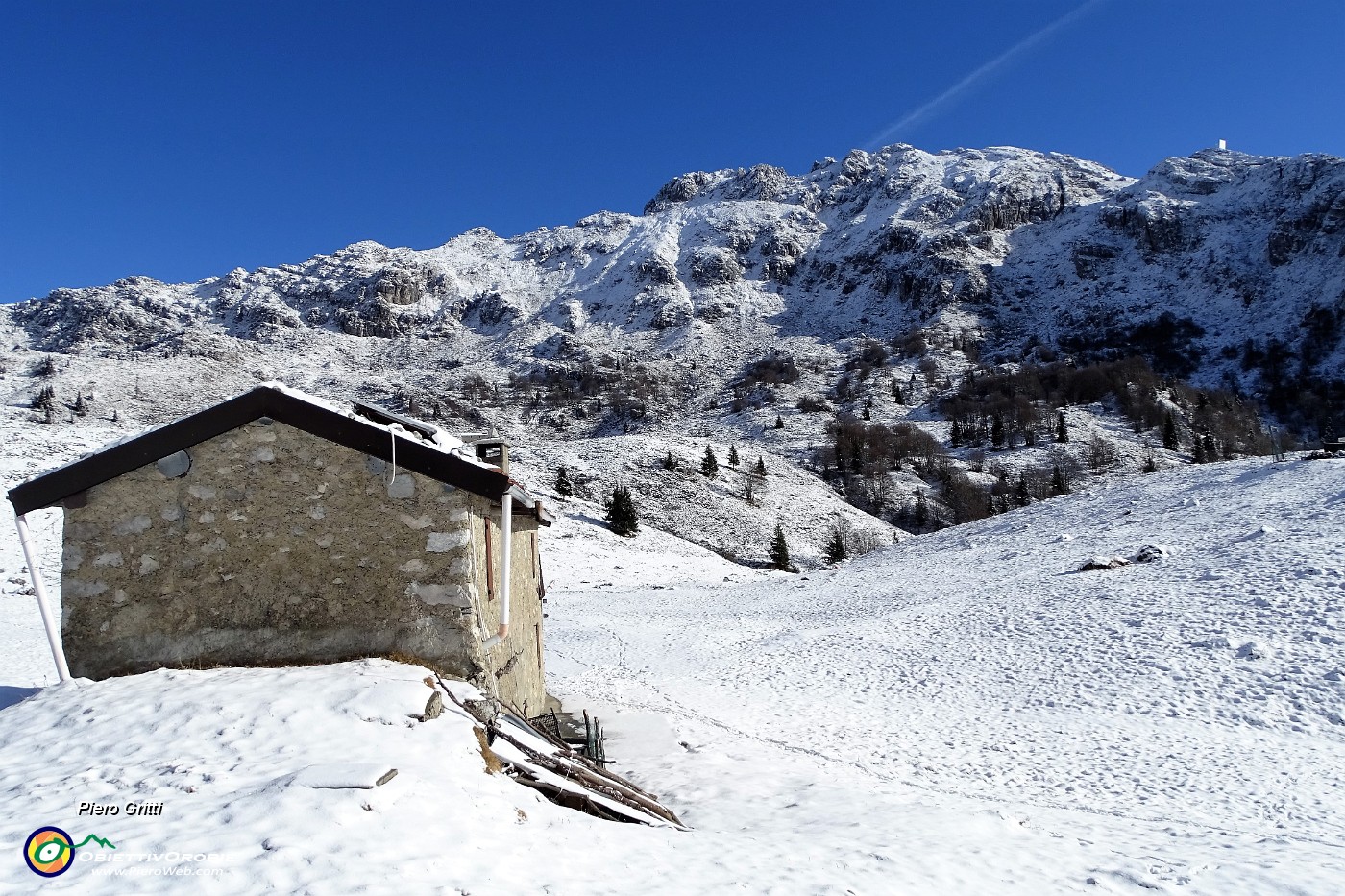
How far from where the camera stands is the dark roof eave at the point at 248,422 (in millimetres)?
7609

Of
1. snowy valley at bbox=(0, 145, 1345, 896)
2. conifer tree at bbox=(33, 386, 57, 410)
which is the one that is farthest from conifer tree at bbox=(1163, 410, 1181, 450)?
conifer tree at bbox=(33, 386, 57, 410)

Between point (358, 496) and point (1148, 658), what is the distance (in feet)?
55.2

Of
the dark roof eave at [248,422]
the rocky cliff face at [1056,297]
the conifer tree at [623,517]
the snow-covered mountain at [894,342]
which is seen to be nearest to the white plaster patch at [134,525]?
the dark roof eave at [248,422]

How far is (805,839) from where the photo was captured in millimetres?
7305

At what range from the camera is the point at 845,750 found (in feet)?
41.3

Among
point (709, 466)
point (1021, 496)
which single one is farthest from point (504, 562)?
point (1021, 496)

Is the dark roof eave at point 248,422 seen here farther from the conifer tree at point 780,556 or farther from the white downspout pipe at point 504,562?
the conifer tree at point 780,556

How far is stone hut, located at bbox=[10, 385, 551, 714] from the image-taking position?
7.74 meters

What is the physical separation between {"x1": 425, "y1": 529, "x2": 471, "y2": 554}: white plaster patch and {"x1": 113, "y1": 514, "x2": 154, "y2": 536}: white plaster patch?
3167 mm

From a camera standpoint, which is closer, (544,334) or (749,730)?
(749,730)

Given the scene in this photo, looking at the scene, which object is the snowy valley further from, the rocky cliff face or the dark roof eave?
the rocky cliff face

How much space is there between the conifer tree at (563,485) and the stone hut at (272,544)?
53660mm

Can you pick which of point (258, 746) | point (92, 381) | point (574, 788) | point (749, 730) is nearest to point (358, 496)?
point (258, 746)

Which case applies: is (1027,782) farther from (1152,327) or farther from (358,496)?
(1152,327)
